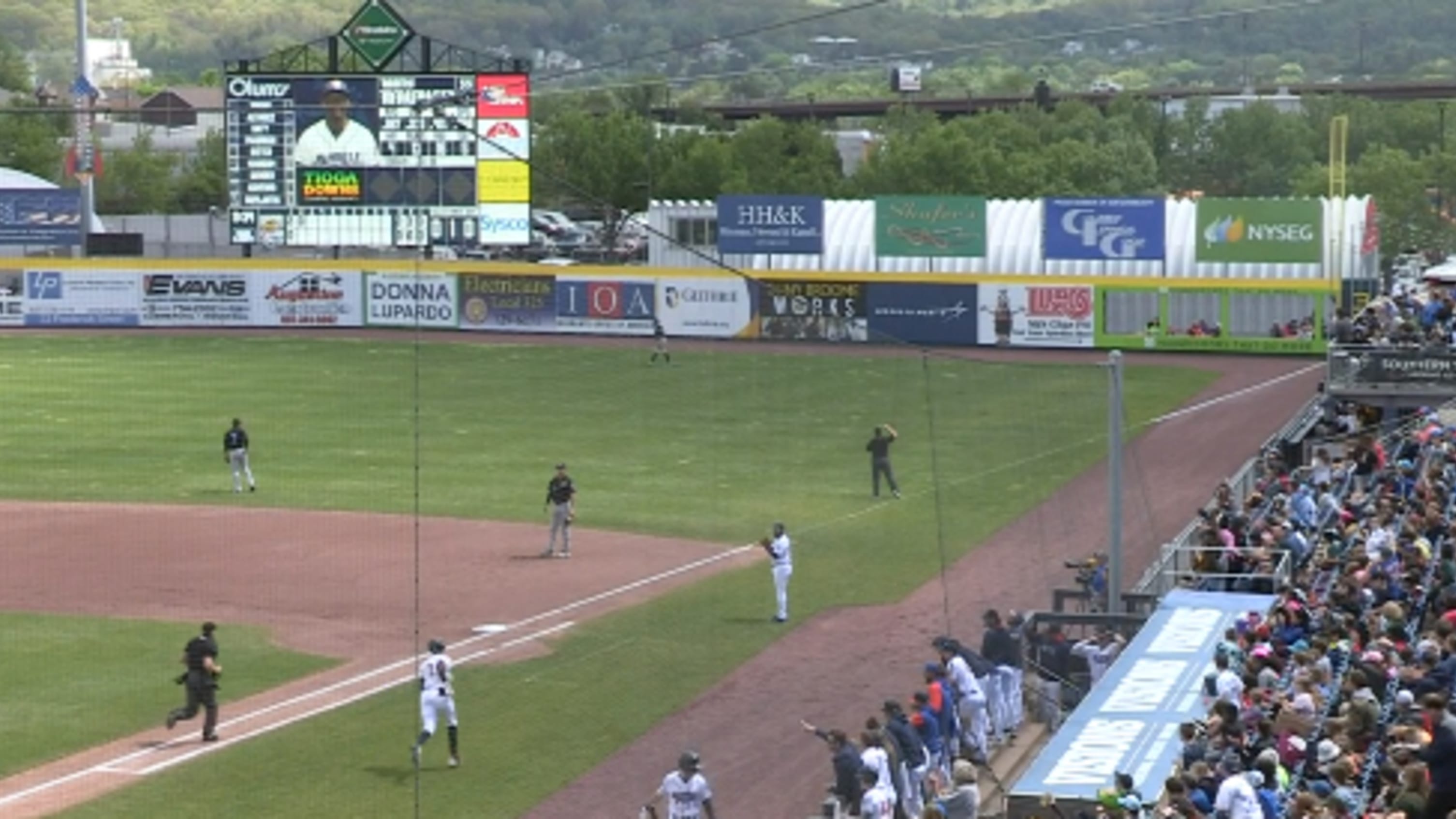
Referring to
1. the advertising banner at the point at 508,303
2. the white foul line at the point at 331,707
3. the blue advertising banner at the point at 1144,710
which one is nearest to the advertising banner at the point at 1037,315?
the advertising banner at the point at 508,303

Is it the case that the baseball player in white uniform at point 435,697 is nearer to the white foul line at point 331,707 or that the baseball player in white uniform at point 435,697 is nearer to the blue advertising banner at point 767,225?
the white foul line at point 331,707

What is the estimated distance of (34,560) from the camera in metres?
34.0

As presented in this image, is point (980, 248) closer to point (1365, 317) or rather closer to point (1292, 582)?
point (1365, 317)

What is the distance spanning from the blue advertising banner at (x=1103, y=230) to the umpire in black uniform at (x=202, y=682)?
39.9m

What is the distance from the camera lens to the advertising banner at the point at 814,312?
62.4 m

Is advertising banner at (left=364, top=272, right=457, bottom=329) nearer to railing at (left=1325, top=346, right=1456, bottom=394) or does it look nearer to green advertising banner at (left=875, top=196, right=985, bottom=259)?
green advertising banner at (left=875, top=196, right=985, bottom=259)

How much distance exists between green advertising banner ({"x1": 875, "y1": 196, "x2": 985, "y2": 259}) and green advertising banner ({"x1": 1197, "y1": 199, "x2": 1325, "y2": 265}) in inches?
255

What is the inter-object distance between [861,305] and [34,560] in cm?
3170

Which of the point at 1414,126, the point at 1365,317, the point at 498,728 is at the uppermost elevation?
the point at 1414,126

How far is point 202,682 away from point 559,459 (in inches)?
798

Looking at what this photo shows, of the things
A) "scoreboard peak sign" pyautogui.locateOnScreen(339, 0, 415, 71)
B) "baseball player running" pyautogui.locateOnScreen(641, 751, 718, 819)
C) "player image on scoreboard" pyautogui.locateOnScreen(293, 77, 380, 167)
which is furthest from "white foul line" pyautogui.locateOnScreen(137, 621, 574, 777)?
"scoreboard peak sign" pyautogui.locateOnScreen(339, 0, 415, 71)

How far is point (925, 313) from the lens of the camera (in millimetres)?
61562

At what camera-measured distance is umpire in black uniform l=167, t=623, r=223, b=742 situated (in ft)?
76.3

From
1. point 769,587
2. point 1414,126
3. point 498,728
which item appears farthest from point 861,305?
point 1414,126
